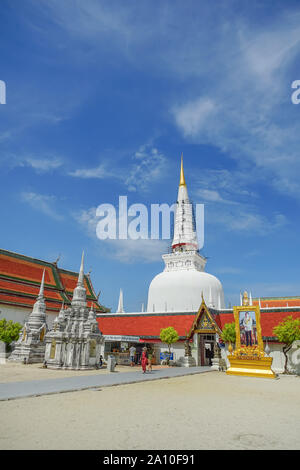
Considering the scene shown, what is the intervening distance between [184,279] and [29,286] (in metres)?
18.0

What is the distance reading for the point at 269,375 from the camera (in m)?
20.0

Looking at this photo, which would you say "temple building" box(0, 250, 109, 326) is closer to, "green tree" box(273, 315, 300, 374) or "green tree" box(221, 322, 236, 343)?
"green tree" box(221, 322, 236, 343)

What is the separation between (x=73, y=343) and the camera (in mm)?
23688

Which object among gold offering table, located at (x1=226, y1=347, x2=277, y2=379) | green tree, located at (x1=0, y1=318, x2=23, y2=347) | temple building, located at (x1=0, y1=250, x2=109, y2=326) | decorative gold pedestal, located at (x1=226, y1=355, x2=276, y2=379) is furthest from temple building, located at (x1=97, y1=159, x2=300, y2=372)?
green tree, located at (x1=0, y1=318, x2=23, y2=347)

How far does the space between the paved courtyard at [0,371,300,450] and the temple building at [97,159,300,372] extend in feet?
50.0

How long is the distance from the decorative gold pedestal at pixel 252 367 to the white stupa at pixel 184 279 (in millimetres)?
12445

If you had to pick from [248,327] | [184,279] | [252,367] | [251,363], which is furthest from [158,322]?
[252,367]

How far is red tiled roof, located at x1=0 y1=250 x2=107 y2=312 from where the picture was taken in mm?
33897

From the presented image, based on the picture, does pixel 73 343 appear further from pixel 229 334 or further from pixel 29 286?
pixel 29 286
